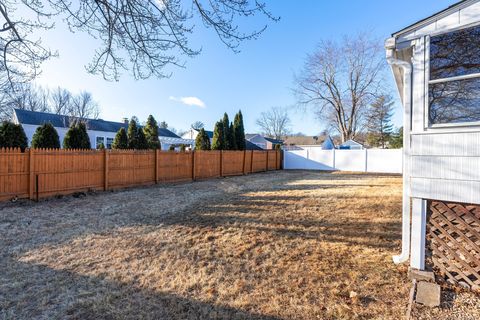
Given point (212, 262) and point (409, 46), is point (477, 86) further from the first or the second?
point (212, 262)

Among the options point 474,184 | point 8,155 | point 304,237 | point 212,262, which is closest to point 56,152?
point 8,155

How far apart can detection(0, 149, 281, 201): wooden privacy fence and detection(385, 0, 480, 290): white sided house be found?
8.49 meters

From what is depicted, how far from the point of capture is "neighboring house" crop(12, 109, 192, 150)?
20.1 m

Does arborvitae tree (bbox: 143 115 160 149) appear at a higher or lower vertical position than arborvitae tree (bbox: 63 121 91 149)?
higher

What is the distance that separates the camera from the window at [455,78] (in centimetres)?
281

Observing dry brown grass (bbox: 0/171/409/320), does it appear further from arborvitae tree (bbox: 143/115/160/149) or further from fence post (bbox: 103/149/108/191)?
arborvitae tree (bbox: 143/115/160/149)

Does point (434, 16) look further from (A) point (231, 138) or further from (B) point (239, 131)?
(B) point (239, 131)

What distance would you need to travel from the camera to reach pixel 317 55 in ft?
91.5

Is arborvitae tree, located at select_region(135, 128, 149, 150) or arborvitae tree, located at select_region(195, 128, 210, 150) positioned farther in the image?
arborvitae tree, located at select_region(195, 128, 210, 150)

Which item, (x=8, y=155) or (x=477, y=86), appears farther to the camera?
(x=8, y=155)

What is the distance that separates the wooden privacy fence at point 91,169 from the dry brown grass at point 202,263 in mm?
956

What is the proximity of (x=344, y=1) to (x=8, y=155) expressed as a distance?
32.9ft

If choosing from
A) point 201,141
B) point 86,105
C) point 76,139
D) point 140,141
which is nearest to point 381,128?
point 201,141

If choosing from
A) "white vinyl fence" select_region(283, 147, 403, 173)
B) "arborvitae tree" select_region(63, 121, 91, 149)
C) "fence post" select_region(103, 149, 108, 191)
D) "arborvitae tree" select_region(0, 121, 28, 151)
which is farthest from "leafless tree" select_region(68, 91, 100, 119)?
"fence post" select_region(103, 149, 108, 191)
